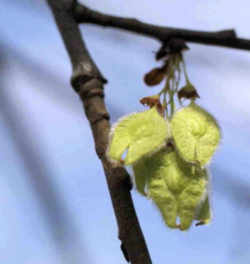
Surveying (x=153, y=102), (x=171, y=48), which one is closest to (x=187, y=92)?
(x=153, y=102)

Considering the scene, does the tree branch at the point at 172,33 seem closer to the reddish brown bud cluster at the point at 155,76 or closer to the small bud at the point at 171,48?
the small bud at the point at 171,48

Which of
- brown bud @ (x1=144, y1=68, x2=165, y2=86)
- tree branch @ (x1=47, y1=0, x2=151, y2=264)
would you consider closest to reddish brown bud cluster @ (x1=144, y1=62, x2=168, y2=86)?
brown bud @ (x1=144, y1=68, x2=165, y2=86)

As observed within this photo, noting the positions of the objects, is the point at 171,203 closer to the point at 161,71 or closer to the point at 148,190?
the point at 148,190

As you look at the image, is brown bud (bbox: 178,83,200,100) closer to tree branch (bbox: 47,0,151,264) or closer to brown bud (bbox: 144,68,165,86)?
brown bud (bbox: 144,68,165,86)

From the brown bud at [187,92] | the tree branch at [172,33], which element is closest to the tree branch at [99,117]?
the tree branch at [172,33]

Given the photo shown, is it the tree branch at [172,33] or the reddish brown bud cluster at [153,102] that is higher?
the tree branch at [172,33]

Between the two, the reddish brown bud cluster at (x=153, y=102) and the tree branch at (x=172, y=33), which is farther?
the reddish brown bud cluster at (x=153, y=102)
